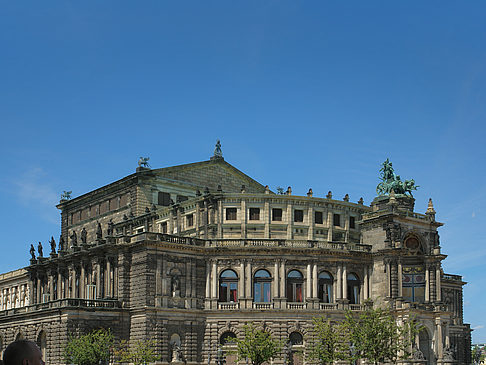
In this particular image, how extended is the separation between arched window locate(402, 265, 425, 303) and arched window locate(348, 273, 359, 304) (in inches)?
219

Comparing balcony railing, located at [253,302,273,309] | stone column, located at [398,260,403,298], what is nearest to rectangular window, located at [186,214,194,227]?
balcony railing, located at [253,302,273,309]

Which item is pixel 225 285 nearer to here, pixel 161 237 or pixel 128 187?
pixel 161 237

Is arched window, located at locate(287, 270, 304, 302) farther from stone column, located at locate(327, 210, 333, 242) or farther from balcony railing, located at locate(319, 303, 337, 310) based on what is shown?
stone column, located at locate(327, 210, 333, 242)

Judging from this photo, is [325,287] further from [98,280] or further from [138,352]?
[98,280]

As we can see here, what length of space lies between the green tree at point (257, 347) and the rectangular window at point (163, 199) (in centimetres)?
2714

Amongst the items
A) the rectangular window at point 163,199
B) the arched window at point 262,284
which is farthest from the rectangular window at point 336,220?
the rectangular window at point 163,199

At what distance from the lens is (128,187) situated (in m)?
93.4

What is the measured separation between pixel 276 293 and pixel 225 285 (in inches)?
218

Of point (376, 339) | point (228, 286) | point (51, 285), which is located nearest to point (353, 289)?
point (376, 339)

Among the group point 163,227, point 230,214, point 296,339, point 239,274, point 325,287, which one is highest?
point 230,214

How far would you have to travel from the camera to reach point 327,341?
70.5 metres

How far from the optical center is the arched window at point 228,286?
77.2 m

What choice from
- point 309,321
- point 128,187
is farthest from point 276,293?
point 128,187

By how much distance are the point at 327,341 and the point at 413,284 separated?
17.0 meters
